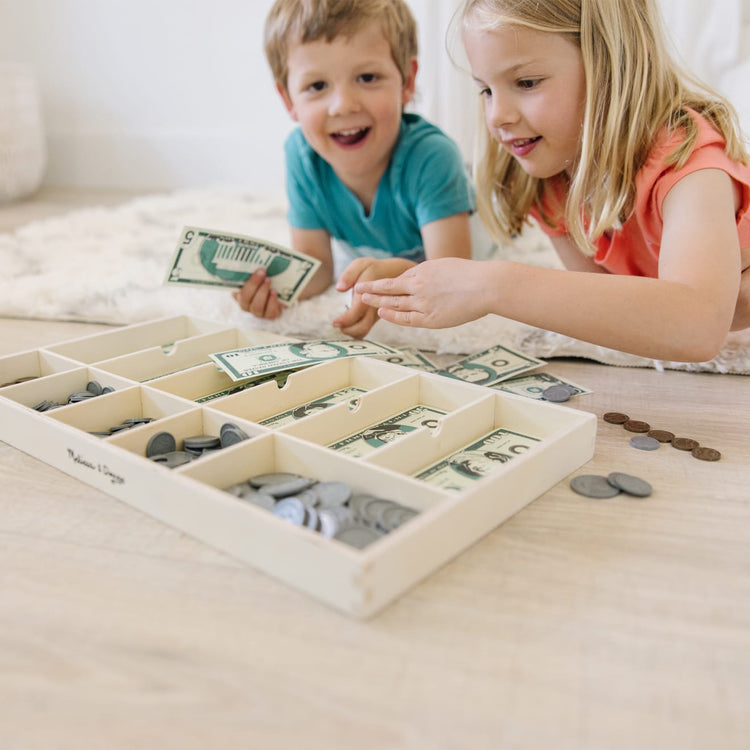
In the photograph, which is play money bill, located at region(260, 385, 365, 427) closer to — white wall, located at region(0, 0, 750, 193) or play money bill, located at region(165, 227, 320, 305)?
play money bill, located at region(165, 227, 320, 305)

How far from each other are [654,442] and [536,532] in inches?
10.0

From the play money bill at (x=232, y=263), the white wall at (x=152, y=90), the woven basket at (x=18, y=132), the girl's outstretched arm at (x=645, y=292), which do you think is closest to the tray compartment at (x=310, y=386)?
the girl's outstretched arm at (x=645, y=292)

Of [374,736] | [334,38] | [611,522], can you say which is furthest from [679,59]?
[374,736]

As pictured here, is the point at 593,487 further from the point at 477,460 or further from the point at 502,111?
the point at 502,111

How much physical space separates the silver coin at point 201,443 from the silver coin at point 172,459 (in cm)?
1

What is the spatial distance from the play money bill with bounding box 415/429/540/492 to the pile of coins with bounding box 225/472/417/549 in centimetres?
10

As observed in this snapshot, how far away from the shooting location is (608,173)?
103 cm

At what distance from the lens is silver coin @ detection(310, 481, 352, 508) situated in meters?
0.71

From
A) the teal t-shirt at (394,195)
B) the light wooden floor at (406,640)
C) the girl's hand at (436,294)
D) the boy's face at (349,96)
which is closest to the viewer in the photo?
the light wooden floor at (406,640)

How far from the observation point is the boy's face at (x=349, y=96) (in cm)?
133

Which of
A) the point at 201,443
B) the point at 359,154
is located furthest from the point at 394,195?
the point at 201,443

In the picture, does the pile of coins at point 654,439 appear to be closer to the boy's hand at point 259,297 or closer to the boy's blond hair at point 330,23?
the boy's hand at point 259,297

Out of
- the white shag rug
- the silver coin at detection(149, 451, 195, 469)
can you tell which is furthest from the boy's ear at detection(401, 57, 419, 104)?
the silver coin at detection(149, 451, 195, 469)

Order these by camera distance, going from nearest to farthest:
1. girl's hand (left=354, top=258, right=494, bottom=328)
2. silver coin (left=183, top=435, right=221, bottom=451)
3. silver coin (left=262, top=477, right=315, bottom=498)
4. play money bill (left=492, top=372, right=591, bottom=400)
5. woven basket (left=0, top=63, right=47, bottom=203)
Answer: silver coin (left=262, top=477, right=315, bottom=498), silver coin (left=183, top=435, right=221, bottom=451), girl's hand (left=354, top=258, right=494, bottom=328), play money bill (left=492, top=372, right=591, bottom=400), woven basket (left=0, top=63, right=47, bottom=203)
